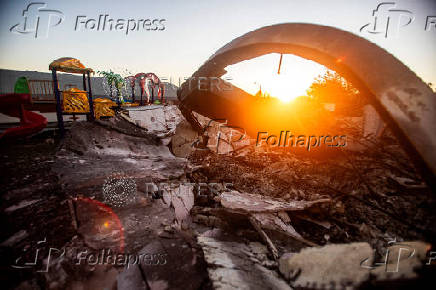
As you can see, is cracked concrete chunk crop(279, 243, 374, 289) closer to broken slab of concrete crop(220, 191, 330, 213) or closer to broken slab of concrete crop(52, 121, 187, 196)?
broken slab of concrete crop(220, 191, 330, 213)

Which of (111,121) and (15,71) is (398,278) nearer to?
(111,121)

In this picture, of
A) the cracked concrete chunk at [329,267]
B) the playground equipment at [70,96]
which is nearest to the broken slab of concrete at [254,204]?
the cracked concrete chunk at [329,267]

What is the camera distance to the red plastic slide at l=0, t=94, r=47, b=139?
5707 millimetres

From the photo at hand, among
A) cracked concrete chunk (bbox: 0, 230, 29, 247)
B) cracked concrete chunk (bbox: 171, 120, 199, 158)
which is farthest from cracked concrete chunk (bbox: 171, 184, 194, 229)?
cracked concrete chunk (bbox: 171, 120, 199, 158)

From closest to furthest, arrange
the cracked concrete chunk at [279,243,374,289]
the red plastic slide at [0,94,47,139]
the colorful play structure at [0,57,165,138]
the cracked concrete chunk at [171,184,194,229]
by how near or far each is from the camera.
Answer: the cracked concrete chunk at [279,243,374,289] → the cracked concrete chunk at [171,184,194,229] → the red plastic slide at [0,94,47,139] → the colorful play structure at [0,57,165,138]

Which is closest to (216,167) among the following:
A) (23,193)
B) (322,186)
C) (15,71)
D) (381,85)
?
(322,186)

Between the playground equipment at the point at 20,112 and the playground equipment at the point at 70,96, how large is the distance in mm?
808

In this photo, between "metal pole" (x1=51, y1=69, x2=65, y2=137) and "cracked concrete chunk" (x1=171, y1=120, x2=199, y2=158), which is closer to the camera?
"metal pole" (x1=51, y1=69, x2=65, y2=137)

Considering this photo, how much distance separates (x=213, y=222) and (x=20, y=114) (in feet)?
26.7

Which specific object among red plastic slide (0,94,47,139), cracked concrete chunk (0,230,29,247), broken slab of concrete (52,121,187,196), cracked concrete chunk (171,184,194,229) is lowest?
cracked concrete chunk (171,184,194,229)

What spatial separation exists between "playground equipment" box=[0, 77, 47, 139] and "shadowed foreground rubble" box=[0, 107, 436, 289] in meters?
1.26

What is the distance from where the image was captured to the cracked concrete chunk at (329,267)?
61.3 inches

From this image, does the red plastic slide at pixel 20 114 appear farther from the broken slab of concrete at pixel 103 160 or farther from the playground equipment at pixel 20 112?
the broken slab of concrete at pixel 103 160

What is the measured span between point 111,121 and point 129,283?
947cm
